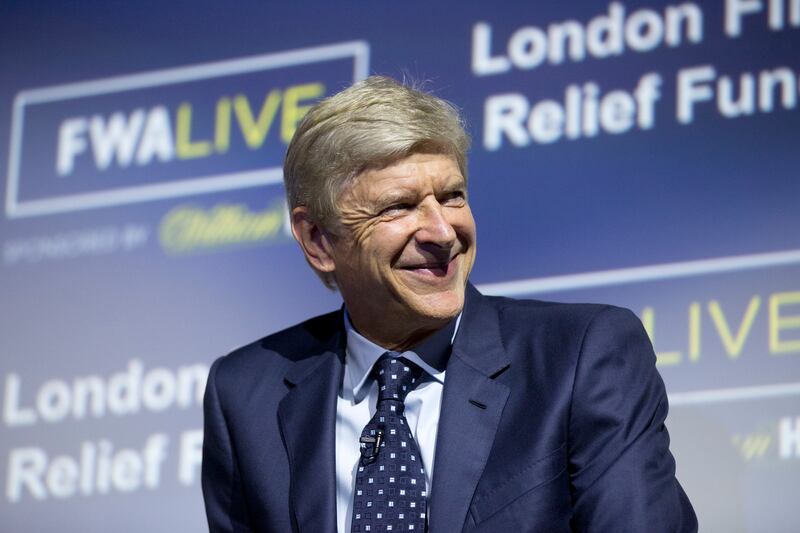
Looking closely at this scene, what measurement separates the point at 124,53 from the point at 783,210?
6.43 feet

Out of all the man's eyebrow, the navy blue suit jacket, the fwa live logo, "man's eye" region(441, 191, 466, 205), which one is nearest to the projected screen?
the fwa live logo

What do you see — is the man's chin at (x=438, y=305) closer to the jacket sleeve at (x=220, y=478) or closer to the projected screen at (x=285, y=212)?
the jacket sleeve at (x=220, y=478)

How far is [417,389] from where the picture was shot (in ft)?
8.21

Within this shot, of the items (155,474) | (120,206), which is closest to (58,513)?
(155,474)

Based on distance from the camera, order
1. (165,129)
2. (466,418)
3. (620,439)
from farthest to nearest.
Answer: (165,129)
(466,418)
(620,439)

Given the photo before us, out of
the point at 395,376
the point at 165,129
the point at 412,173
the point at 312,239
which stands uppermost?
the point at 165,129

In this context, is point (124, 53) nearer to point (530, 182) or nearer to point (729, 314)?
point (530, 182)

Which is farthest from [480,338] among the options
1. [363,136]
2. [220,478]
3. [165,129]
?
[165,129]

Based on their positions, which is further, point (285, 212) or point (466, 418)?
point (285, 212)

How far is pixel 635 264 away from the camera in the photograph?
3.08m

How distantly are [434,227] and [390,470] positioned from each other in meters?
0.45

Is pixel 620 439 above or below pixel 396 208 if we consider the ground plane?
below

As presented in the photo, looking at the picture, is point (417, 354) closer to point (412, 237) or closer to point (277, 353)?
point (412, 237)

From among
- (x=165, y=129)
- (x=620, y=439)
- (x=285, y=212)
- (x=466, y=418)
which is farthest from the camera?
(x=165, y=129)
